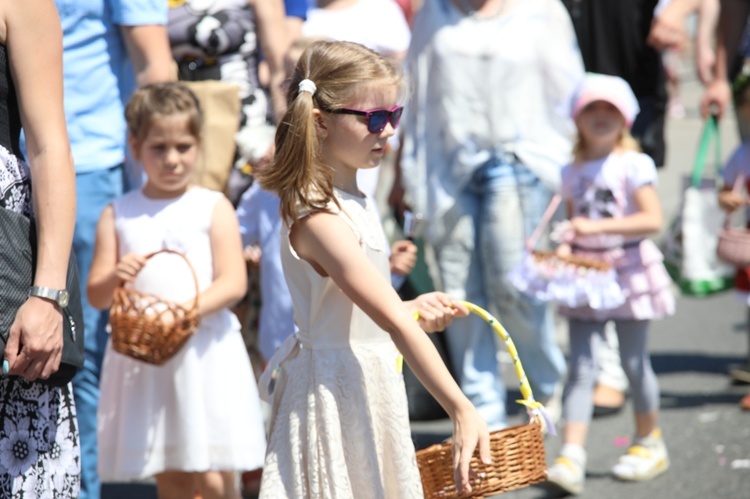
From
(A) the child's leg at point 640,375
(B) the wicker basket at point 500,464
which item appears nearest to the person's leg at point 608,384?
(A) the child's leg at point 640,375

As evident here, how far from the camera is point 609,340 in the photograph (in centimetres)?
653

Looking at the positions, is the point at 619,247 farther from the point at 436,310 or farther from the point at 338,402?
the point at 338,402

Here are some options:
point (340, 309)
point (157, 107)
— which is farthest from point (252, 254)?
point (340, 309)

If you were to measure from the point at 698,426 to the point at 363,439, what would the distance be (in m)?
3.36

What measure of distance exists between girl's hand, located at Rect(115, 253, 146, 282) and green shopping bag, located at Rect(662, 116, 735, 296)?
9.82ft

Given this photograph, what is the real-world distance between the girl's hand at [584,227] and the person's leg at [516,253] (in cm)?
26

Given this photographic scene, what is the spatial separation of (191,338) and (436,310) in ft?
4.64

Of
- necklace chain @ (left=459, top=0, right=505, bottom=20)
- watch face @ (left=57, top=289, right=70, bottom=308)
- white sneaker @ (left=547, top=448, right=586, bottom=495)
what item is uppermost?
necklace chain @ (left=459, top=0, right=505, bottom=20)

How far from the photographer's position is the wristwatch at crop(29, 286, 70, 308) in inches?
107

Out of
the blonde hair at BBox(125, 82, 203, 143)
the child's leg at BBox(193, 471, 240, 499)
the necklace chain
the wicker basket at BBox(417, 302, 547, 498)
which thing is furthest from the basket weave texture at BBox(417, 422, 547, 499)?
the necklace chain

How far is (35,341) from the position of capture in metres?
2.66

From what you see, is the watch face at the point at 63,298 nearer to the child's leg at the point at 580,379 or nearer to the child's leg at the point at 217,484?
the child's leg at the point at 217,484

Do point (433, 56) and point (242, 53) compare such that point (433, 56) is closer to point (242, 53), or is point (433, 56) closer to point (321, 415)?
point (242, 53)

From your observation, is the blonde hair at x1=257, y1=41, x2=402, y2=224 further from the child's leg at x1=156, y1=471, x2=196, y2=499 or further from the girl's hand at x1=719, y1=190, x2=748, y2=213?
the girl's hand at x1=719, y1=190, x2=748, y2=213
